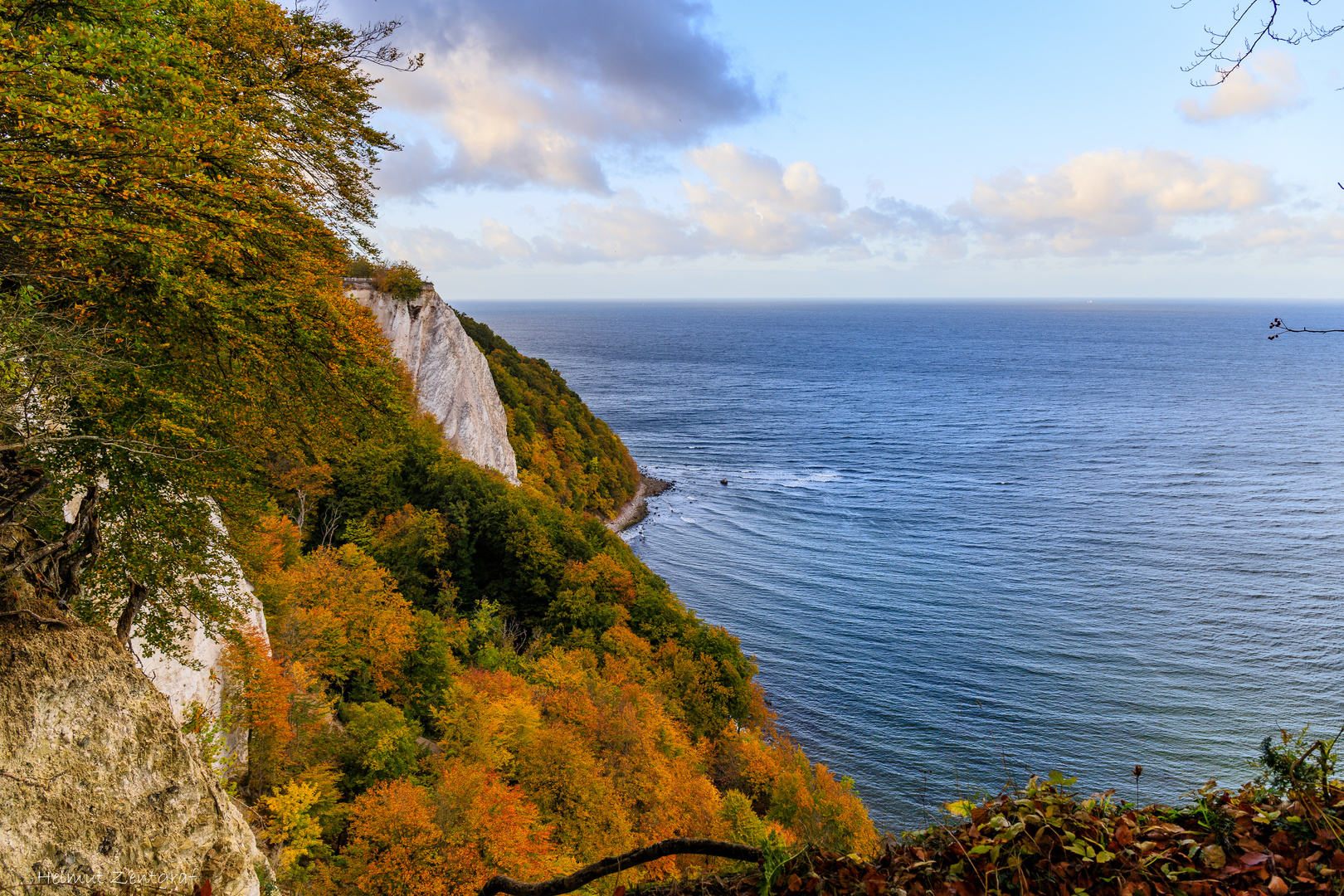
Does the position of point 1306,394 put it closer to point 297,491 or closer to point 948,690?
point 948,690

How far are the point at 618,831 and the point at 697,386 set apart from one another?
455ft

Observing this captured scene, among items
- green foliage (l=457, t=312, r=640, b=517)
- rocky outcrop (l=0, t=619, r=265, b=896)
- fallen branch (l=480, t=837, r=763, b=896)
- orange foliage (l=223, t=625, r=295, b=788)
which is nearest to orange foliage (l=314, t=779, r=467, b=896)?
orange foliage (l=223, t=625, r=295, b=788)

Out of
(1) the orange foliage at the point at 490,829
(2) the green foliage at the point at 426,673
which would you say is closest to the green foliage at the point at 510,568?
(2) the green foliage at the point at 426,673

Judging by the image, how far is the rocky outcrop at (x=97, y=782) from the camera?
666 centimetres

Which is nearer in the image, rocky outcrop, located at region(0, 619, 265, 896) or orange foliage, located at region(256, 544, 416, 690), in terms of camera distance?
rocky outcrop, located at region(0, 619, 265, 896)

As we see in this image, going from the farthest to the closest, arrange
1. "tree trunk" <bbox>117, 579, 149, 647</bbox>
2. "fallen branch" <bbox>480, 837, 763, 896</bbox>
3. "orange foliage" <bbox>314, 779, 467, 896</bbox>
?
"orange foliage" <bbox>314, 779, 467, 896</bbox> → "tree trunk" <bbox>117, 579, 149, 647</bbox> → "fallen branch" <bbox>480, 837, 763, 896</bbox>

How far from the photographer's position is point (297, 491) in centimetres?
3728

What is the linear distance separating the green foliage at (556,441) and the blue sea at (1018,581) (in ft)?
21.1

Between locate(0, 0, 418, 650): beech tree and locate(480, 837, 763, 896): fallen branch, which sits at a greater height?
locate(0, 0, 418, 650): beech tree

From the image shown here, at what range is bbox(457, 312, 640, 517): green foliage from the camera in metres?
68.9

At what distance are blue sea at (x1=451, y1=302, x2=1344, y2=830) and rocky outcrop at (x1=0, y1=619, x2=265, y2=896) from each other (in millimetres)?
7708

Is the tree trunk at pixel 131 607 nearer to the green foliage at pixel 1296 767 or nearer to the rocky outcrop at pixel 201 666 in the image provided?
the rocky outcrop at pixel 201 666

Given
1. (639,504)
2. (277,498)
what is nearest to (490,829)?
(277,498)

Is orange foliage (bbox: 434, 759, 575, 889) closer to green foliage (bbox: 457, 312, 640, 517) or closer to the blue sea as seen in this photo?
the blue sea
